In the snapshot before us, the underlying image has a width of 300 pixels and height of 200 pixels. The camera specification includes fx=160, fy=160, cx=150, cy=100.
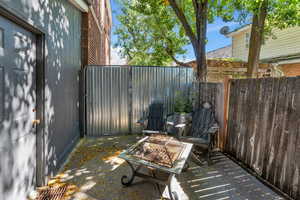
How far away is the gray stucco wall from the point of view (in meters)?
2.18

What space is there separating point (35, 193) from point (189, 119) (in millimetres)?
3336

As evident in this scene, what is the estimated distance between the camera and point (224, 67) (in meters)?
7.48

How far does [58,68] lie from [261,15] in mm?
5650

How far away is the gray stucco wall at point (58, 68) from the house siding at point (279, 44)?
1025 centimetres

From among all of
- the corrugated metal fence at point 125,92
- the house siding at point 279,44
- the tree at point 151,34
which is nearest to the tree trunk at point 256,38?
the corrugated metal fence at point 125,92

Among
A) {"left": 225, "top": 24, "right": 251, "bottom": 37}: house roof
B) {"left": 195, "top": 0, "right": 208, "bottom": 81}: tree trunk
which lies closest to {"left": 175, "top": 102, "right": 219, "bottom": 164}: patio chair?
{"left": 195, "top": 0, "right": 208, "bottom": 81}: tree trunk

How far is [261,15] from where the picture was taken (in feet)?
15.6

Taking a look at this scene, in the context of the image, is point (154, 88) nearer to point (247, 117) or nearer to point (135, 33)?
point (247, 117)

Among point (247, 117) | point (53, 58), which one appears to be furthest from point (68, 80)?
point (247, 117)

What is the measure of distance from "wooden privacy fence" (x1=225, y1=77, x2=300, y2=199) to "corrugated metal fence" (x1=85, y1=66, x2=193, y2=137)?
6.21 feet

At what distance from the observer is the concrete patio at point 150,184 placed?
88.4 inches

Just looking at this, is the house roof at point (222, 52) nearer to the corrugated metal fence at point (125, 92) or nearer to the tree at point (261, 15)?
the tree at point (261, 15)

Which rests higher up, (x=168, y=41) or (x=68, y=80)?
(x=168, y=41)

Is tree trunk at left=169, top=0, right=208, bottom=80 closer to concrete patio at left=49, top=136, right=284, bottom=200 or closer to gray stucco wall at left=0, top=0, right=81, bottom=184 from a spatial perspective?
concrete patio at left=49, top=136, right=284, bottom=200
